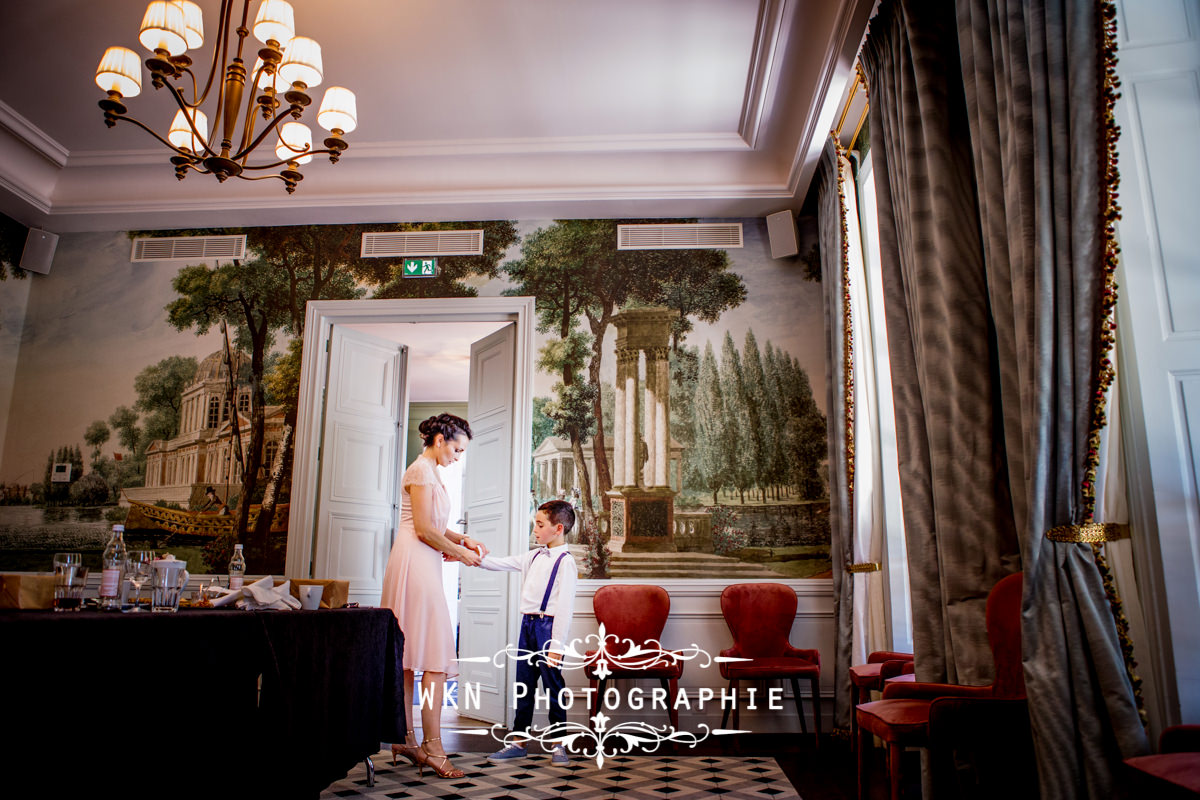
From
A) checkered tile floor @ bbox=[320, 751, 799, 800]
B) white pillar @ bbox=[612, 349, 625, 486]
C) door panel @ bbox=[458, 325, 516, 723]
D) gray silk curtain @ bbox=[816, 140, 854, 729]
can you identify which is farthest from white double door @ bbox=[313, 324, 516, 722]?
gray silk curtain @ bbox=[816, 140, 854, 729]

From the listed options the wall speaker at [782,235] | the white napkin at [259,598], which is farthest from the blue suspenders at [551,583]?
the wall speaker at [782,235]

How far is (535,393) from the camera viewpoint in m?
5.91

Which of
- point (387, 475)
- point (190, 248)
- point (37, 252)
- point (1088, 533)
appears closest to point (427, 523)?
point (387, 475)

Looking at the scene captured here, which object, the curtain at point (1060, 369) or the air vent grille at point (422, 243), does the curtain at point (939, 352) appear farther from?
the air vent grille at point (422, 243)

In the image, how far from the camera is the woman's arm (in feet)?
13.0

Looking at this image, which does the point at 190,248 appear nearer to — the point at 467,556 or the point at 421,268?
the point at 421,268

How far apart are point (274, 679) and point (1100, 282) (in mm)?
2731

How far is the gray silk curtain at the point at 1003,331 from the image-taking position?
2180 millimetres

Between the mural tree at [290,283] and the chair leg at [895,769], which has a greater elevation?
the mural tree at [290,283]

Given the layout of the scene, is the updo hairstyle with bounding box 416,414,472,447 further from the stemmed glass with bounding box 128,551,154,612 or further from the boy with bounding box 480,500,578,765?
the stemmed glass with bounding box 128,551,154,612

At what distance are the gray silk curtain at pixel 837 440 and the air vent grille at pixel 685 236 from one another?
0.79 metres

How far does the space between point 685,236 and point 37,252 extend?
5.36 metres

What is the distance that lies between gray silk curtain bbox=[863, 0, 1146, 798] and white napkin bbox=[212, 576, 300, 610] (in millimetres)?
2491

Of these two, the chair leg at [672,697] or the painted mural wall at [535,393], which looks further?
the painted mural wall at [535,393]
